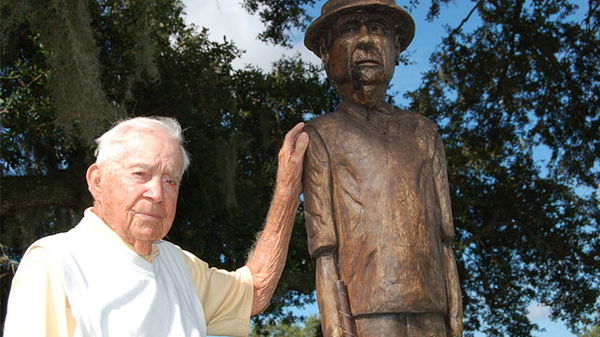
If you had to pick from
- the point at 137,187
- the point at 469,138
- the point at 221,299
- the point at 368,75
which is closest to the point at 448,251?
the point at 368,75

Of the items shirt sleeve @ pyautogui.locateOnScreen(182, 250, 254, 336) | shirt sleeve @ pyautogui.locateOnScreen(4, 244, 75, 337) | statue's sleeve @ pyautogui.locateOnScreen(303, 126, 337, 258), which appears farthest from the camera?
statue's sleeve @ pyautogui.locateOnScreen(303, 126, 337, 258)

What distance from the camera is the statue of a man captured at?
2.99 meters

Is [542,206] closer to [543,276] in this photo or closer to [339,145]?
[543,276]

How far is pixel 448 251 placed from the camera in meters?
3.28

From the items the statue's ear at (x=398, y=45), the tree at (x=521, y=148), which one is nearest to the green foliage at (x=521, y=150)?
the tree at (x=521, y=148)

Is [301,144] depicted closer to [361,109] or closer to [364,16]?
[361,109]

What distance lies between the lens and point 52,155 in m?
8.01

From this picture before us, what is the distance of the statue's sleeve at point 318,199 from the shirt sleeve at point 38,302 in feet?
4.17

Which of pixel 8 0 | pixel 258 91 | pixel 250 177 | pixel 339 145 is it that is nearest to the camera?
pixel 339 145

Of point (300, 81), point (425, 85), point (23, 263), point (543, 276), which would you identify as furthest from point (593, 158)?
point (23, 263)

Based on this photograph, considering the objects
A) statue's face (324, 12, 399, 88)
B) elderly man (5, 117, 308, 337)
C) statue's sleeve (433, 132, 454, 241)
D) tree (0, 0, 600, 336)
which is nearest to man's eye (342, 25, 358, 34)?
statue's face (324, 12, 399, 88)

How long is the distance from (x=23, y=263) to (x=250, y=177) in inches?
306

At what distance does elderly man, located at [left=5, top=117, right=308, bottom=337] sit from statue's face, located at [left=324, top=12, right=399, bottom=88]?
105cm

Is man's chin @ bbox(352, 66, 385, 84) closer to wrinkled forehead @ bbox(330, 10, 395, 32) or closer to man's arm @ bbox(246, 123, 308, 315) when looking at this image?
wrinkled forehead @ bbox(330, 10, 395, 32)
